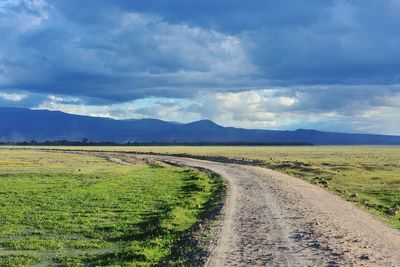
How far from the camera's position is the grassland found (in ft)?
53.4

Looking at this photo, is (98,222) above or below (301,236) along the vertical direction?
below

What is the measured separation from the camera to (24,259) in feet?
→ 52.7

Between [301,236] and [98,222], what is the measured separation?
914 centimetres

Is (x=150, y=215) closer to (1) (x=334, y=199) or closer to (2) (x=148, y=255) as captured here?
(2) (x=148, y=255)

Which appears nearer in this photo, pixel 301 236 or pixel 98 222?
pixel 301 236

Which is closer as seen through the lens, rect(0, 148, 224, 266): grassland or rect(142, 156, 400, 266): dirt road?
rect(142, 156, 400, 266): dirt road

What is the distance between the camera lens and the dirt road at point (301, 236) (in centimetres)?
1438

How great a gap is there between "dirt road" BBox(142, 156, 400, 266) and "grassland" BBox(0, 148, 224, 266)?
1.53 meters

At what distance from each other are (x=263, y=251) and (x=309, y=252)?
125 cm

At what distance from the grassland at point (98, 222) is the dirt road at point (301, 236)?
1.53 meters

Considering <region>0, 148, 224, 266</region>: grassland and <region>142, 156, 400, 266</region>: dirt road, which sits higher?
<region>142, 156, 400, 266</region>: dirt road

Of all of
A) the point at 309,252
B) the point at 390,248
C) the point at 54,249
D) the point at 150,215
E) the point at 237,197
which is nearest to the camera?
the point at 309,252

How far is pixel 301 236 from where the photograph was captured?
17.8 meters

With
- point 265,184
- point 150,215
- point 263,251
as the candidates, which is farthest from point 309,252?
point 265,184
